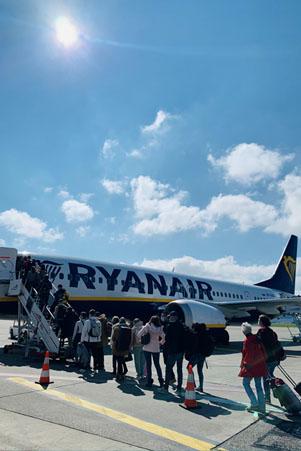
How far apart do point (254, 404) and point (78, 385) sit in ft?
12.9

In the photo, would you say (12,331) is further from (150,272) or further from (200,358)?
(200,358)

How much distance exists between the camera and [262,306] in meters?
21.8

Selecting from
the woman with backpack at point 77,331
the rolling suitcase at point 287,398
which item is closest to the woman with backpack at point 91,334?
the woman with backpack at point 77,331

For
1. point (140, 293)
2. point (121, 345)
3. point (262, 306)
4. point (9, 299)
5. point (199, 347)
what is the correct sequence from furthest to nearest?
point (262, 306) < point (140, 293) < point (9, 299) < point (121, 345) < point (199, 347)

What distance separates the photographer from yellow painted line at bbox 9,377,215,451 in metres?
5.32

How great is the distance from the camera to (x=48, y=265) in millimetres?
17594

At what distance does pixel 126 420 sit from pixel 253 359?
2.67 m

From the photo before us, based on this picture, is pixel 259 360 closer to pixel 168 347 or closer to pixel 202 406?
pixel 202 406

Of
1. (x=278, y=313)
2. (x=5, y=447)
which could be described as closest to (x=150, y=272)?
(x=278, y=313)

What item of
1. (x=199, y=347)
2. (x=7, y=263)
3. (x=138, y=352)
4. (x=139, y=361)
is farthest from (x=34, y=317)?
(x=199, y=347)

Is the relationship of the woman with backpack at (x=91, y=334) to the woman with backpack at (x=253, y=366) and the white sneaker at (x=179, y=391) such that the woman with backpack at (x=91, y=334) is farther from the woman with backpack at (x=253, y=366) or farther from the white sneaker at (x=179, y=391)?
the woman with backpack at (x=253, y=366)

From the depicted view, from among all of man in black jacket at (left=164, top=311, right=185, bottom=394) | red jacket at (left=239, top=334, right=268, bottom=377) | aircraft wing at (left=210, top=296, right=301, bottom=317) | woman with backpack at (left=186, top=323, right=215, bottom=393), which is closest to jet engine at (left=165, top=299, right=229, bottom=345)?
aircraft wing at (left=210, top=296, right=301, bottom=317)

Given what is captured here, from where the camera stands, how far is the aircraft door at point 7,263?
14727 mm

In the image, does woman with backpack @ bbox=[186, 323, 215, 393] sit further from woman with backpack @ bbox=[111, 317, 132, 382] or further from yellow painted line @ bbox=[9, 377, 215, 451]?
yellow painted line @ bbox=[9, 377, 215, 451]
